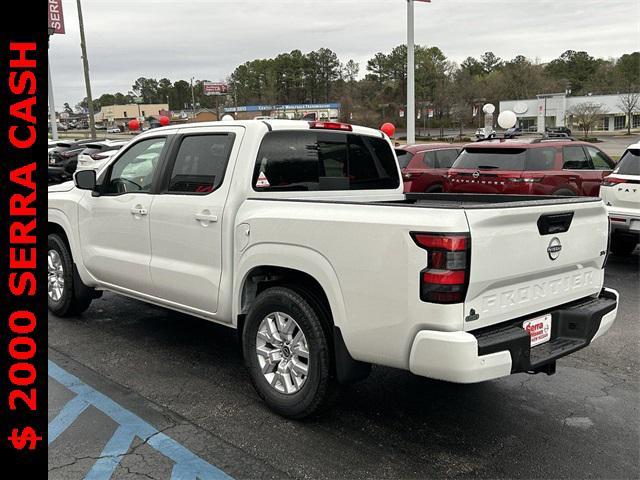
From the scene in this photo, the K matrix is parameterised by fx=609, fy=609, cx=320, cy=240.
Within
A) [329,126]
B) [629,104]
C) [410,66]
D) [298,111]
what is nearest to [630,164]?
[329,126]

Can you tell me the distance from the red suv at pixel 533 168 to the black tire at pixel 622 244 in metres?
1.41

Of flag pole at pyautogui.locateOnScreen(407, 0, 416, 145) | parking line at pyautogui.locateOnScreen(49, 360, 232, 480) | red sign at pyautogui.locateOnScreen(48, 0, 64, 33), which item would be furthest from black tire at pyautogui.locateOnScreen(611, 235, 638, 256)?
red sign at pyautogui.locateOnScreen(48, 0, 64, 33)

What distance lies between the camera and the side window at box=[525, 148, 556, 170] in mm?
10383

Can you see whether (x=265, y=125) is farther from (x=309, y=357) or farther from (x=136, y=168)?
(x=309, y=357)

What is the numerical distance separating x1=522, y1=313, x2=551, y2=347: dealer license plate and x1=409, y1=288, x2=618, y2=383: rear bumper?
0.11 feet

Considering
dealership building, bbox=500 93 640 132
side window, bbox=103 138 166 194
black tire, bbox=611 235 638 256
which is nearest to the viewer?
side window, bbox=103 138 166 194

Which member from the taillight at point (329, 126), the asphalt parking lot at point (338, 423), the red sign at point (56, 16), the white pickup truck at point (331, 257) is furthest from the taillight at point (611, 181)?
the red sign at point (56, 16)

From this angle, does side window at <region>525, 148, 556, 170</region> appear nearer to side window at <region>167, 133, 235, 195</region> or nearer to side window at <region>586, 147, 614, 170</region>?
side window at <region>586, 147, 614, 170</region>

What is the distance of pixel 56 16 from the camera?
26.4m

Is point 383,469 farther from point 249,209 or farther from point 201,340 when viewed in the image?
point 201,340

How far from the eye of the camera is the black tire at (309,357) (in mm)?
3592

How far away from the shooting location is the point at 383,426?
3.76 metres

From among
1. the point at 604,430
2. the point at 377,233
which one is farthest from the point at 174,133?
the point at 604,430

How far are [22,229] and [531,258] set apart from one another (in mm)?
2487
